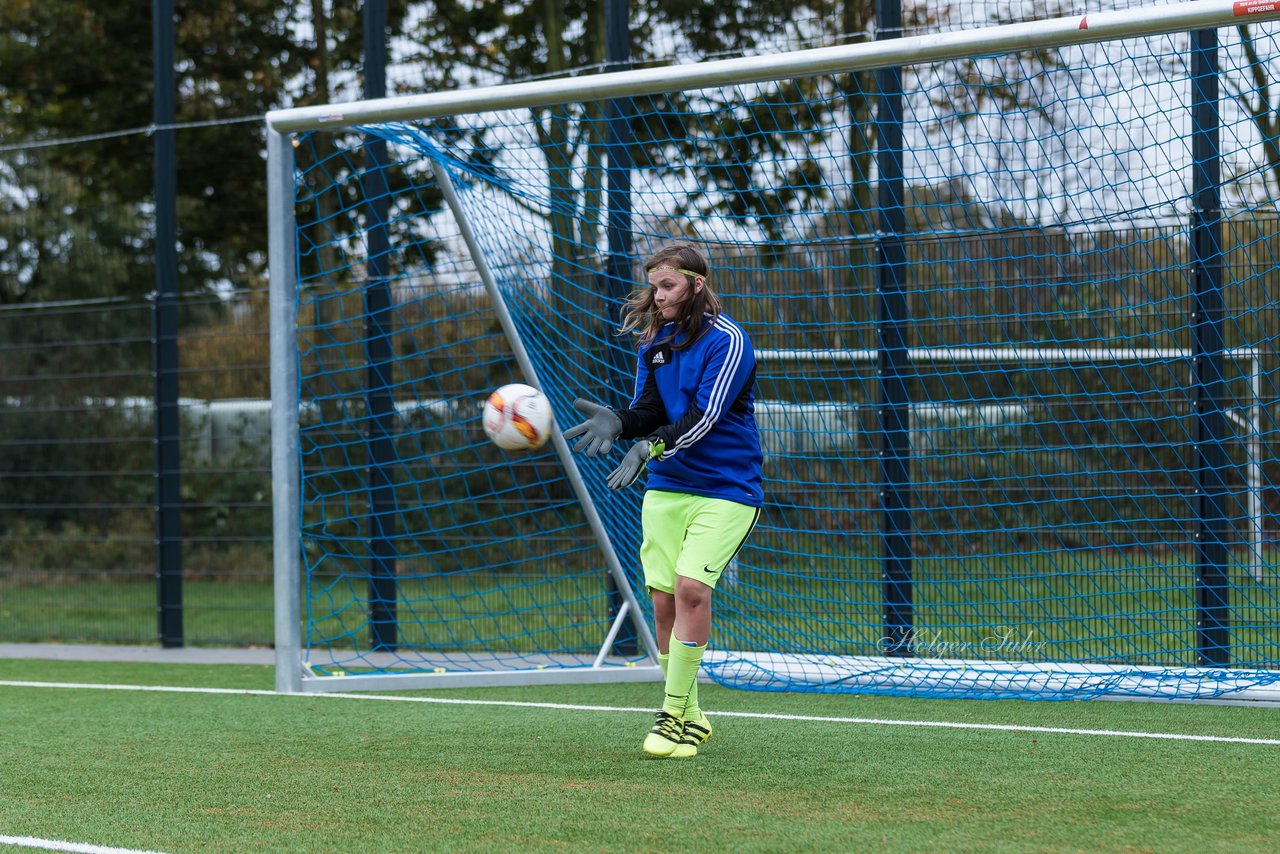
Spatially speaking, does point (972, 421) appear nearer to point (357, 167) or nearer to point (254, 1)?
point (357, 167)

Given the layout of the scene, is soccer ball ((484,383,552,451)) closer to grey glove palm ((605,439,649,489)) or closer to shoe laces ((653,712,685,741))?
grey glove palm ((605,439,649,489))

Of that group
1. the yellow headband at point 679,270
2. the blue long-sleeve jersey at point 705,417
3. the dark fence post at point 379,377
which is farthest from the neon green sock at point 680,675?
the dark fence post at point 379,377

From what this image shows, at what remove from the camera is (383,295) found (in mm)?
8734

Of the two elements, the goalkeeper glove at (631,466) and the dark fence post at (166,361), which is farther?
the dark fence post at (166,361)

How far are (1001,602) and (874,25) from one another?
134 inches

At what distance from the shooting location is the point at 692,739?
16.3ft

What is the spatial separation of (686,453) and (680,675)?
2.64ft

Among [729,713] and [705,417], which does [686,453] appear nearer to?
[705,417]

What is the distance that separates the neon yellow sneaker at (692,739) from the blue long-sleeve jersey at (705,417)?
84cm

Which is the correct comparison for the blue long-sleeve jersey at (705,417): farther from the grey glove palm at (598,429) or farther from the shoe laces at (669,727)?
the shoe laces at (669,727)

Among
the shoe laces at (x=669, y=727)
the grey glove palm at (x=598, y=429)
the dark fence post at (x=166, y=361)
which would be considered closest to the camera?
the grey glove palm at (x=598, y=429)

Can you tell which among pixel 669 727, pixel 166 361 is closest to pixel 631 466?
pixel 669 727

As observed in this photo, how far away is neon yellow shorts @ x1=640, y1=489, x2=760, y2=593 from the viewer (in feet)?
16.0

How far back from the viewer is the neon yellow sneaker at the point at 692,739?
4891mm
